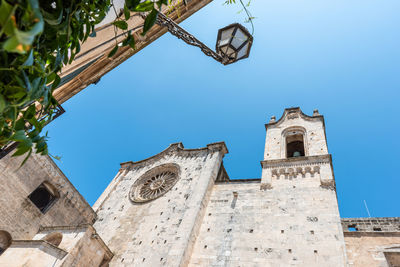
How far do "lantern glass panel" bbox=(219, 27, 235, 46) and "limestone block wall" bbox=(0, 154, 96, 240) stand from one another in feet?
30.2

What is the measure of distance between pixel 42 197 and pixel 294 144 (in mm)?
14811

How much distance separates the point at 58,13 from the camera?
139 centimetres

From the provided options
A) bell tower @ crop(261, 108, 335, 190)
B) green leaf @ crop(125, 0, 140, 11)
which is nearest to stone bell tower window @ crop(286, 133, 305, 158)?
bell tower @ crop(261, 108, 335, 190)

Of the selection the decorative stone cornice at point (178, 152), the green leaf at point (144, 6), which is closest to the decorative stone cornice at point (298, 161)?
the decorative stone cornice at point (178, 152)

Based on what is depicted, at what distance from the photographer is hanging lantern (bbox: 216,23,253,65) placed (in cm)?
459

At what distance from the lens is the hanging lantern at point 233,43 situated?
4590 mm

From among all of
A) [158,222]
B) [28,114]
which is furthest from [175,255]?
[28,114]

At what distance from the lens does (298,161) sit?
46.9 ft

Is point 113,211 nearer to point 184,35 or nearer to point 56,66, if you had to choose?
point 184,35

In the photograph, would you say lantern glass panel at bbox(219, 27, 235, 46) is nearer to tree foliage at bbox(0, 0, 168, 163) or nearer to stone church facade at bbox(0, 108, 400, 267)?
tree foliage at bbox(0, 0, 168, 163)

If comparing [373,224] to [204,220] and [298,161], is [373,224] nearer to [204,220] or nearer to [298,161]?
[298,161]

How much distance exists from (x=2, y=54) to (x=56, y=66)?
0.41 m

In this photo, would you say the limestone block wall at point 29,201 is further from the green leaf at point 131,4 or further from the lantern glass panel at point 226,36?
the green leaf at point 131,4

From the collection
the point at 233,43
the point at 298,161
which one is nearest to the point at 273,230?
the point at 298,161
